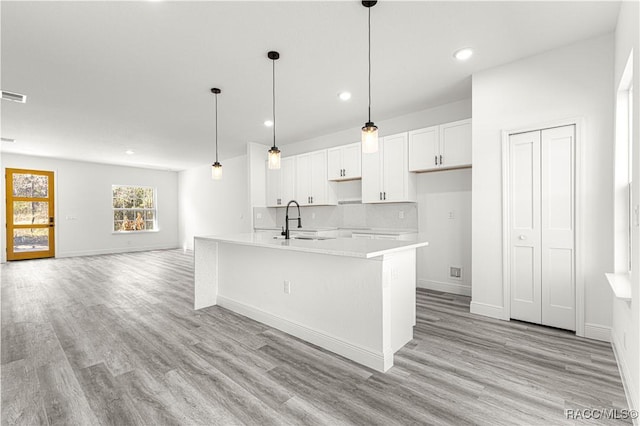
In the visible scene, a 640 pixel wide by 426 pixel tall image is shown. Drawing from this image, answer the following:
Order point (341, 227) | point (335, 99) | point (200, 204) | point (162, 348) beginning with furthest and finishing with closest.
A: point (200, 204) < point (341, 227) < point (335, 99) < point (162, 348)

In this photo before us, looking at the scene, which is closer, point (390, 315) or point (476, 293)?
point (390, 315)

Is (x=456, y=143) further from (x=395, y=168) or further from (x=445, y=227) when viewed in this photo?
(x=445, y=227)

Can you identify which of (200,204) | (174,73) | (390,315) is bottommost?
(390,315)

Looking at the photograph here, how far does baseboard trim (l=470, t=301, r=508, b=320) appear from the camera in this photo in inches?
125

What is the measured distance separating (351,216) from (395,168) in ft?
4.52

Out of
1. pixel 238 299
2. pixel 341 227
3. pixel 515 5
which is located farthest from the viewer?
pixel 341 227

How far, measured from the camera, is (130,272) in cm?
599

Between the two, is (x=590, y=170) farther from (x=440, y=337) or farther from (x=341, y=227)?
(x=341, y=227)

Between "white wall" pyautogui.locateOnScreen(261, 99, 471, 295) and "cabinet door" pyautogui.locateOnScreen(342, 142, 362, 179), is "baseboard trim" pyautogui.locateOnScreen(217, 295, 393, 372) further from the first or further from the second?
"cabinet door" pyautogui.locateOnScreen(342, 142, 362, 179)

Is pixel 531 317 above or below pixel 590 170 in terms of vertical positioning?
below

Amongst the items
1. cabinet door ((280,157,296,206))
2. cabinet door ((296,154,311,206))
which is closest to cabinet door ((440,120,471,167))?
cabinet door ((296,154,311,206))

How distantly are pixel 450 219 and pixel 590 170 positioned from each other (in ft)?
5.99

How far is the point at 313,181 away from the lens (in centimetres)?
575

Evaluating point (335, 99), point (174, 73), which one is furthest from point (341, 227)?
point (174, 73)
